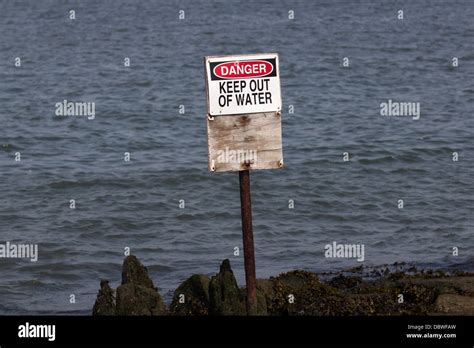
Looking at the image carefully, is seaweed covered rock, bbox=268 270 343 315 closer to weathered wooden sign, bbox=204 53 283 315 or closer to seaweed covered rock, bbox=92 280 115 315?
seaweed covered rock, bbox=92 280 115 315

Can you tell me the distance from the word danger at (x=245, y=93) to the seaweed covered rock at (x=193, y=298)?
3.60 metres

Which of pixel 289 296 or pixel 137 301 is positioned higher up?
pixel 289 296

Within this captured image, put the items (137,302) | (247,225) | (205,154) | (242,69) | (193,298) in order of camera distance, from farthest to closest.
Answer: (205,154) → (193,298) → (137,302) → (247,225) → (242,69)

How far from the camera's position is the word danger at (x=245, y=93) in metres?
13.0

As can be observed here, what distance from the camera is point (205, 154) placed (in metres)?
33.5

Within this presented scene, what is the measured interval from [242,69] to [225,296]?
138 inches

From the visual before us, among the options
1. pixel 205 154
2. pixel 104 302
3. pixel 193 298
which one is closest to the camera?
pixel 104 302

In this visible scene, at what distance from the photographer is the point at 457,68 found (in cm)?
5006

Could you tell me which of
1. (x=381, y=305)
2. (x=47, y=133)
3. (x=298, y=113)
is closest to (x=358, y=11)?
(x=298, y=113)

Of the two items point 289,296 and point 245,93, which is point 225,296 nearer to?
point 289,296

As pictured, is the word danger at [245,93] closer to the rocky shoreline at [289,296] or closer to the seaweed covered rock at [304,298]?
the rocky shoreline at [289,296]

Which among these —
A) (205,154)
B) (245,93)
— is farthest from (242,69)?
(205,154)

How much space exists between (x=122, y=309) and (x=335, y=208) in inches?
495

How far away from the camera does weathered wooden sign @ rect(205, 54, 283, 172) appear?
12969 millimetres
